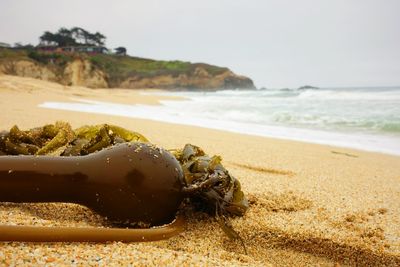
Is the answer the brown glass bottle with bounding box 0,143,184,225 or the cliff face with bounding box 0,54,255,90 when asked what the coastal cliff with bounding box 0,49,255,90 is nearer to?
the cliff face with bounding box 0,54,255,90

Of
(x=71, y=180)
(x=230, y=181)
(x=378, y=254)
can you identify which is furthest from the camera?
(x=230, y=181)

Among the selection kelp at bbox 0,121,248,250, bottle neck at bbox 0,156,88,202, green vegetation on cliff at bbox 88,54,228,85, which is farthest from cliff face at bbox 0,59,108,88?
bottle neck at bbox 0,156,88,202

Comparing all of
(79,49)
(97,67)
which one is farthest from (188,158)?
(79,49)

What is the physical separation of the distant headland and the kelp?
44.4 m

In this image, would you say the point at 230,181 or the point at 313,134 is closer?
the point at 230,181

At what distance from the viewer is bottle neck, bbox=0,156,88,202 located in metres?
1.64

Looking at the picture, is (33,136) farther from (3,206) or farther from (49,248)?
(49,248)

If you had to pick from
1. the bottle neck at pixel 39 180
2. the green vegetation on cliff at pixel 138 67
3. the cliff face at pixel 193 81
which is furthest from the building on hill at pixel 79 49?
the bottle neck at pixel 39 180

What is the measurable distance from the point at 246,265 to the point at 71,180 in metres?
0.80

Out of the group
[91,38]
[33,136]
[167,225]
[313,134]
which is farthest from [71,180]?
[91,38]

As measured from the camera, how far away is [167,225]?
169 cm

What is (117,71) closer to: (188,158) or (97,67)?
(97,67)

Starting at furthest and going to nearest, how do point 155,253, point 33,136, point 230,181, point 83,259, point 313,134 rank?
point 313,134 → point 33,136 → point 230,181 → point 155,253 → point 83,259

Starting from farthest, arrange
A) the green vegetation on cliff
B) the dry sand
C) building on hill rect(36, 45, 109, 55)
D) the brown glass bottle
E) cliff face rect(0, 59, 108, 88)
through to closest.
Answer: building on hill rect(36, 45, 109, 55), the green vegetation on cliff, cliff face rect(0, 59, 108, 88), the brown glass bottle, the dry sand
